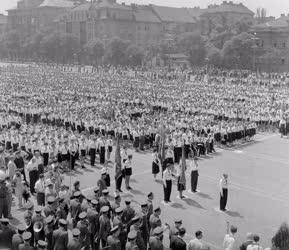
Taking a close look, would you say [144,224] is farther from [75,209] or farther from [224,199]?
[224,199]

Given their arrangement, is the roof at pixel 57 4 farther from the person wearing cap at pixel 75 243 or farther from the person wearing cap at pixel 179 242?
the person wearing cap at pixel 179 242

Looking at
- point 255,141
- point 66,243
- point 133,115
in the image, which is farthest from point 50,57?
point 66,243

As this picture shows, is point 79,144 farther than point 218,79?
No

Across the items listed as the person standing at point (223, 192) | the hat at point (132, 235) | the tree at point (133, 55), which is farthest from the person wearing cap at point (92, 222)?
the tree at point (133, 55)

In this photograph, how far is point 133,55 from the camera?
266 feet

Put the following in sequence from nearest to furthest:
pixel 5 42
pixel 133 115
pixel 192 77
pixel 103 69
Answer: pixel 133 115 < pixel 192 77 < pixel 103 69 < pixel 5 42

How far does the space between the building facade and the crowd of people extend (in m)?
30.1

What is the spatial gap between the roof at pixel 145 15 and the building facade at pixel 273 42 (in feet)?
109

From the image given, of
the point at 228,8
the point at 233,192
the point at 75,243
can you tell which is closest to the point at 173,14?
the point at 228,8

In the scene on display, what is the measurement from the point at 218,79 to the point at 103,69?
2437 cm

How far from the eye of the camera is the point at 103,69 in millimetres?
75375

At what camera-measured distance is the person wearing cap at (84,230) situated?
400 inches

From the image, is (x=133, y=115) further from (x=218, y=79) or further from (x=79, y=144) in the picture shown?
(x=218, y=79)

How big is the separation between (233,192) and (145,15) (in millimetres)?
102283
